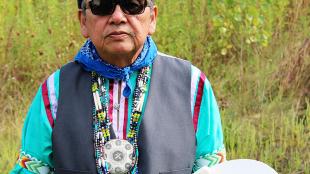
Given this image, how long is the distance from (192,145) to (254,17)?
234 cm

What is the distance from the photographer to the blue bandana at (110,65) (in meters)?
2.44

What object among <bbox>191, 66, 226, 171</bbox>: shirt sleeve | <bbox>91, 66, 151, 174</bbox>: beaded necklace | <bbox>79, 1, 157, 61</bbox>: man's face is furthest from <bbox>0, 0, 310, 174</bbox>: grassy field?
<bbox>79, 1, 157, 61</bbox>: man's face

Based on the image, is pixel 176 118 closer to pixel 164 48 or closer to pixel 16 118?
pixel 16 118

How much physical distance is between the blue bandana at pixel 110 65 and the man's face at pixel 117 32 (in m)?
0.03

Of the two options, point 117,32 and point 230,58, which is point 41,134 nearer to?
point 117,32

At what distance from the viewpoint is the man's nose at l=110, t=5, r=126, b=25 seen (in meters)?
2.34

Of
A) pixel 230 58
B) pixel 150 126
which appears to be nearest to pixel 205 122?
pixel 150 126

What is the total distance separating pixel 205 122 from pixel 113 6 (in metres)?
0.49

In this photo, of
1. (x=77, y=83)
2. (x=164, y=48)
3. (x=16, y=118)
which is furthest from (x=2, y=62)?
(x=77, y=83)

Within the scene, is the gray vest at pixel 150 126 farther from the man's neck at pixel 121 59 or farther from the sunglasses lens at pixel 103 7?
the sunglasses lens at pixel 103 7

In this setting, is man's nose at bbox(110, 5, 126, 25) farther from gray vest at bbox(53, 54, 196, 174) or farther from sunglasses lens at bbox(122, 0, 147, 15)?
gray vest at bbox(53, 54, 196, 174)

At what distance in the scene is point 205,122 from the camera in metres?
2.50

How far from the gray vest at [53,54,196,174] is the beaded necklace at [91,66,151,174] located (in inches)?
0.7

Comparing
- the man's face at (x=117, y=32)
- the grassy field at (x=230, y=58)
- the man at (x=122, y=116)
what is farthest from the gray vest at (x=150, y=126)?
the grassy field at (x=230, y=58)
